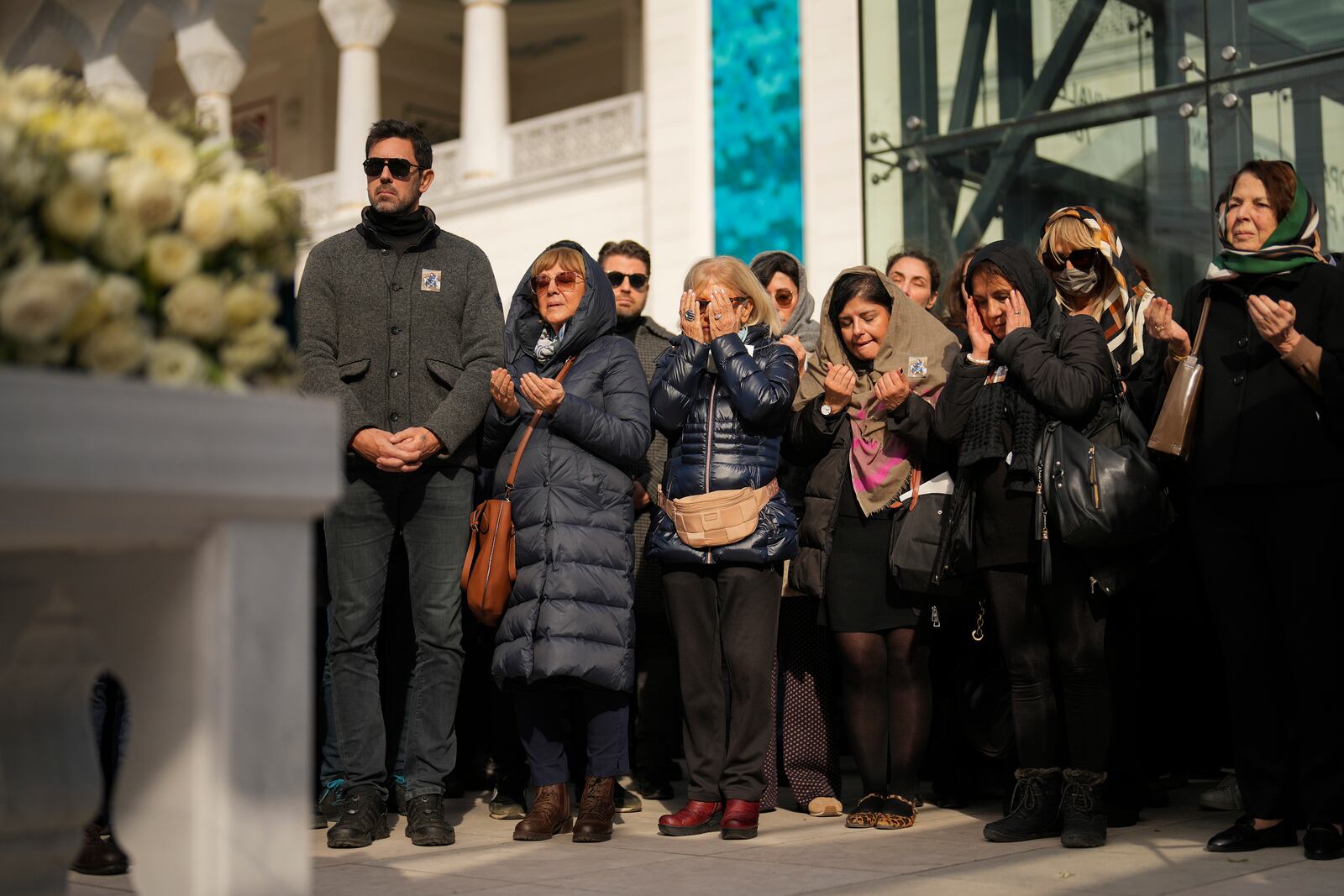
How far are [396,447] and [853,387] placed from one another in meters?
1.54

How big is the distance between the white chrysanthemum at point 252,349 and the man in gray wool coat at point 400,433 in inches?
101

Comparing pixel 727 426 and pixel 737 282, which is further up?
pixel 737 282

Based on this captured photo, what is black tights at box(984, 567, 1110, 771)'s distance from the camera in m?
4.36

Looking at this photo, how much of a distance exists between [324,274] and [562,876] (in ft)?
6.98

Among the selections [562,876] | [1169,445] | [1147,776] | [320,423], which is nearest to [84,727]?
[320,423]

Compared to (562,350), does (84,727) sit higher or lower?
lower

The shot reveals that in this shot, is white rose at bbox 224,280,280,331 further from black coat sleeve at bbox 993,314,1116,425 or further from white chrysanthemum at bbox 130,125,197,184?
black coat sleeve at bbox 993,314,1116,425

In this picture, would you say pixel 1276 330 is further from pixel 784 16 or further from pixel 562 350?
pixel 784 16

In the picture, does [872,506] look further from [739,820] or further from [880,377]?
[739,820]

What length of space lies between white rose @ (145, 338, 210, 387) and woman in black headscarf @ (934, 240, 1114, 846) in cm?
301

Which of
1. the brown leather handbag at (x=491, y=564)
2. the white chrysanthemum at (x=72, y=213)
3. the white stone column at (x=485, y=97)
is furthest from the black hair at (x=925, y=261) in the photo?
the white stone column at (x=485, y=97)

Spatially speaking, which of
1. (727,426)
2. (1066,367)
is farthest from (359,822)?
(1066,367)

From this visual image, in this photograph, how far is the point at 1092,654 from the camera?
173 inches

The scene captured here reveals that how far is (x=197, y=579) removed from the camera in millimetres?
1673
